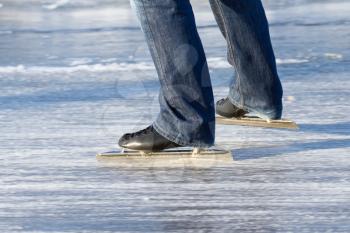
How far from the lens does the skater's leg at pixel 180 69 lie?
13.1 ft

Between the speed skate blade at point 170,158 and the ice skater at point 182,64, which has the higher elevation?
the ice skater at point 182,64

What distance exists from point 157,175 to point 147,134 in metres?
0.26

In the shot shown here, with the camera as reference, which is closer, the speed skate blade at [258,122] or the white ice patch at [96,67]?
the speed skate blade at [258,122]

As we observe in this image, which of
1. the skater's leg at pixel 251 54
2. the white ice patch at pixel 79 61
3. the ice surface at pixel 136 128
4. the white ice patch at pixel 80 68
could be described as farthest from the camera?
the white ice patch at pixel 79 61

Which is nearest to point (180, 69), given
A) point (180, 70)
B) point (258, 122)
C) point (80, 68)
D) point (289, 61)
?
point (180, 70)

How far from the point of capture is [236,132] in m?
4.60

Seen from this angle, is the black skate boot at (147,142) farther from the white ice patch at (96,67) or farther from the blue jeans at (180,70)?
the white ice patch at (96,67)

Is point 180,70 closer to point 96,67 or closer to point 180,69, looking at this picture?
point 180,69

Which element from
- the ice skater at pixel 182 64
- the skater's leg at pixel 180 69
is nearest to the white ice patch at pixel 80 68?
the ice skater at pixel 182 64

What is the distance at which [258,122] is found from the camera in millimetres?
4641

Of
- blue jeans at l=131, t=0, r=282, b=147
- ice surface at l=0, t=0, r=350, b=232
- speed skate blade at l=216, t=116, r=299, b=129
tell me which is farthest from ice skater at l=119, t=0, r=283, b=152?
speed skate blade at l=216, t=116, r=299, b=129

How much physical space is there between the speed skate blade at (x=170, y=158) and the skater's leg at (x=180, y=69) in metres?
0.06

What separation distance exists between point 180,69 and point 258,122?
0.71 meters

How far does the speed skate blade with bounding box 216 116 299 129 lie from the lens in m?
4.59
